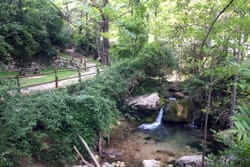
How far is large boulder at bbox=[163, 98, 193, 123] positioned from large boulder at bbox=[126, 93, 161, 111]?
731mm

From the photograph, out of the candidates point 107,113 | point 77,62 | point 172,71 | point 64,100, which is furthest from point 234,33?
point 77,62

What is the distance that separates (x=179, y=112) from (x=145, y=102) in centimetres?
198

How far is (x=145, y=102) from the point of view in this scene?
10.9 m

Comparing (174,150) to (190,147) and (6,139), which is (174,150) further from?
(6,139)

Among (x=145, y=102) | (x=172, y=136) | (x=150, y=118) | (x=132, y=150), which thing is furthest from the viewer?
(x=145, y=102)

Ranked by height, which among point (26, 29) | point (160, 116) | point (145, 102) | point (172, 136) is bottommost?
point (172, 136)

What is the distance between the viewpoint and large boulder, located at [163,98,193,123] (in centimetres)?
1023

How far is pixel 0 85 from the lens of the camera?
544 cm

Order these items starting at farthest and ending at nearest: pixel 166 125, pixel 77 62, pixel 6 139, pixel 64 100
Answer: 1. pixel 77 62
2. pixel 166 125
3. pixel 64 100
4. pixel 6 139

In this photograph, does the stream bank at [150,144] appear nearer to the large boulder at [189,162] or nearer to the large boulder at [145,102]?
A: the large boulder at [189,162]

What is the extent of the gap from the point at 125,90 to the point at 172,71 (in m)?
4.27

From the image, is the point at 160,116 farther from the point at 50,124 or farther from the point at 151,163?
the point at 50,124

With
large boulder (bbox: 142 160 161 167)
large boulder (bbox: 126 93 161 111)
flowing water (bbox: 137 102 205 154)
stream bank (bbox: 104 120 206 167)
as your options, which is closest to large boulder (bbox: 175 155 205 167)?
stream bank (bbox: 104 120 206 167)

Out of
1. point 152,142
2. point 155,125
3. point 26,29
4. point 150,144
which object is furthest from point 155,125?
point 26,29
